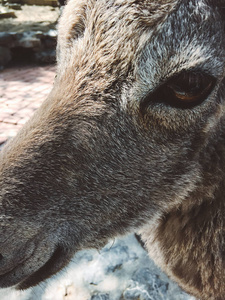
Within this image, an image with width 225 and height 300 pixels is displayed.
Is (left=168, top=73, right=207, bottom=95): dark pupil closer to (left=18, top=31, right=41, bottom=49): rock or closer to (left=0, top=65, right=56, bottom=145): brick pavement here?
(left=0, top=65, right=56, bottom=145): brick pavement

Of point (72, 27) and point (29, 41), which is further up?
point (72, 27)

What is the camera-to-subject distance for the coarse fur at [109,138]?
6.16ft

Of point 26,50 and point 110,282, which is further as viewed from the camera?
point 26,50

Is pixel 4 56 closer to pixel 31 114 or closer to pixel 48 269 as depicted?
pixel 31 114

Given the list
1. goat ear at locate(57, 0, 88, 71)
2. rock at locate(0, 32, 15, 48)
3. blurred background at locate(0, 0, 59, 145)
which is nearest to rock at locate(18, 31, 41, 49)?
blurred background at locate(0, 0, 59, 145)

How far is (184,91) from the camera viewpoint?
1901 mm

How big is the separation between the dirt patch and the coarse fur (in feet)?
24.0

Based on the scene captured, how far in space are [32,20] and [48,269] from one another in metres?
8.53

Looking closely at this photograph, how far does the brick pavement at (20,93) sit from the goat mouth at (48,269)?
151 inches

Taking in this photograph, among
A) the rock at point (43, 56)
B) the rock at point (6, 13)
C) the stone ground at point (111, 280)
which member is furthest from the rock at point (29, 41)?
the stone ground at point (111, 280)

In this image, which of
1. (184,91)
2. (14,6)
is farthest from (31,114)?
(184,91)

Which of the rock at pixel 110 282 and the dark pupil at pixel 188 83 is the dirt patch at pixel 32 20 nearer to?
the rock at pixel 110 282

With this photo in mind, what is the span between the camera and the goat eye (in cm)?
189

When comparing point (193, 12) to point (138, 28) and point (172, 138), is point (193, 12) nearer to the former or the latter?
point (138, 28)
